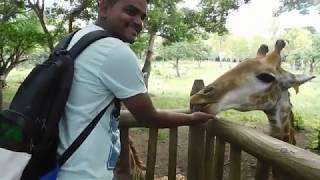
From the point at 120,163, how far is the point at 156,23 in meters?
6.93

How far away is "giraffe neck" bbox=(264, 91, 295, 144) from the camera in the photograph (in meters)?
2.16

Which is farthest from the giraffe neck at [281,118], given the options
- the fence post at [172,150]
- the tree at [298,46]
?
the tree at [298,46]

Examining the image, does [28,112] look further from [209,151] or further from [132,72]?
[209,151]

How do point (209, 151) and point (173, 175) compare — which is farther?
point (173, 175)

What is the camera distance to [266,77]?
2053 mm

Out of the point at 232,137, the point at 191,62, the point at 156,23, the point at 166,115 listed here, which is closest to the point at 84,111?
the point at 166,115

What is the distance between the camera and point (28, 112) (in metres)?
1.13

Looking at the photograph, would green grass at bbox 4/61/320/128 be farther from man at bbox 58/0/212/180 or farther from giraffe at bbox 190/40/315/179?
man at bbox 58/0/212/180

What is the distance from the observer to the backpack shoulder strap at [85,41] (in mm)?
1252

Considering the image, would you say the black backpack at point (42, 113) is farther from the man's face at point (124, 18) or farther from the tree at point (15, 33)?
the tree at point (15, 33)

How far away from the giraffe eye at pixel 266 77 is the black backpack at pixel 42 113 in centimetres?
102

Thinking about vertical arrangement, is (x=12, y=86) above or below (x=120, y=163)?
below

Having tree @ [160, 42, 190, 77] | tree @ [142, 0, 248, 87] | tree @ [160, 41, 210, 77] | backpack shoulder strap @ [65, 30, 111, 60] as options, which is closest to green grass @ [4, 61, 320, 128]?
tree @ [160, 41, 210, 77]

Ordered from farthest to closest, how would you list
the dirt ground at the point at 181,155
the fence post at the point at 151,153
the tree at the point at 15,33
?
the tree at the point at 15,33
the dirt ground at the point at 181,155
the fence post at the point at 151,153
